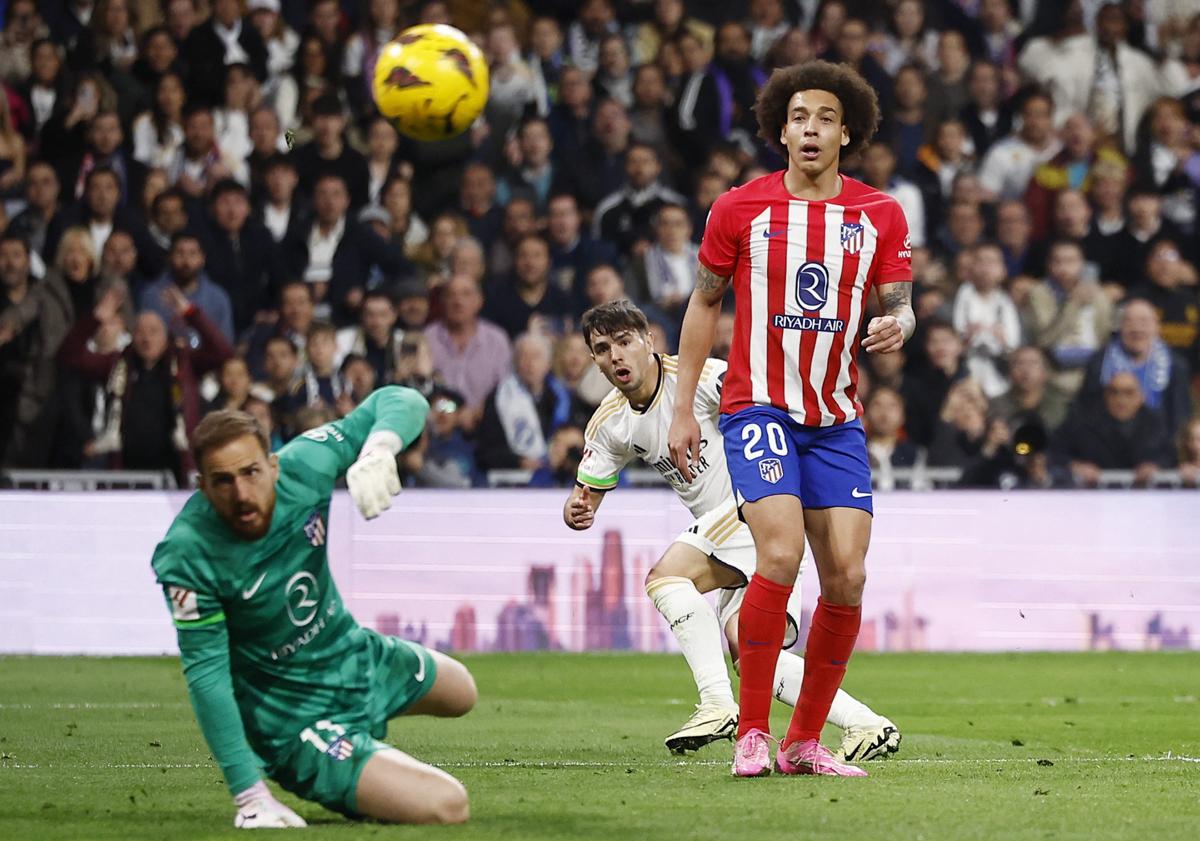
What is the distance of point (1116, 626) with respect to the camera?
14.1 meters

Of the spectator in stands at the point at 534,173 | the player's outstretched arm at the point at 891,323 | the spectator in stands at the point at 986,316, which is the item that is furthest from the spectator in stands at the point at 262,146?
the player's outstretched arm at the point at 891,323

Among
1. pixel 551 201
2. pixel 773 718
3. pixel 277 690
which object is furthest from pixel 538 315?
pixel 277 690

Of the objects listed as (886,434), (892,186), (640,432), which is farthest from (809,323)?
(892,186)

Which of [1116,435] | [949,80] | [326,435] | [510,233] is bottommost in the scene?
[1116,435]

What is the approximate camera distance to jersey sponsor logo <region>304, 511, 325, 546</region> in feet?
18.0

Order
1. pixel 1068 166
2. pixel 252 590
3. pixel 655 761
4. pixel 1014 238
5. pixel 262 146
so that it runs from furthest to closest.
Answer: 1. pixel 1068 166
2. pixel 1014 238
3. pixel 262 146
4. pixel 655 761
5. pixel 252 590

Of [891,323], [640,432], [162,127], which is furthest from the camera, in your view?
[162,127]

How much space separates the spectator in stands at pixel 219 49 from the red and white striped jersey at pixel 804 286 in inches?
435

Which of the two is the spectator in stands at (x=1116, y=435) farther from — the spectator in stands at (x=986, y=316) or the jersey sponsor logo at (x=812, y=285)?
the jersey sponsor logo at (x=812, y=285)

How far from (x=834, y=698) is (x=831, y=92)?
7.54ft

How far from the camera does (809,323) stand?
Result: 6.71 metres

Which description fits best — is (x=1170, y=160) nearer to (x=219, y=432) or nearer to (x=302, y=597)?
(x=302, y=597)

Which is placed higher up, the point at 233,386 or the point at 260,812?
the point at 233,386

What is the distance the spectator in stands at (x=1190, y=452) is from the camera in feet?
49.3
